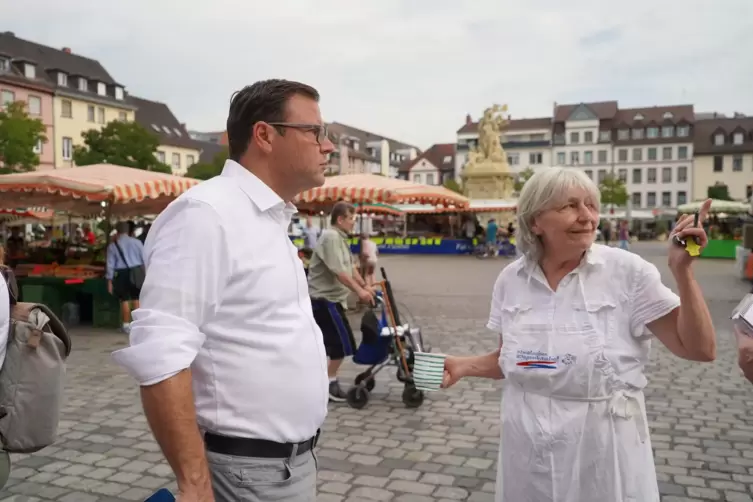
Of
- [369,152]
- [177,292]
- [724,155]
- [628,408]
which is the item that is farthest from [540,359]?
[369,152]

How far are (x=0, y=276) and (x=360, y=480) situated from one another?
9.24 feet

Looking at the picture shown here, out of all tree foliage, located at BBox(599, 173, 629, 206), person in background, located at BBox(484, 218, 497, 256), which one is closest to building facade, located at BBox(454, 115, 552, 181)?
tree foliage, located at BBox(599, 173, 629, 206)

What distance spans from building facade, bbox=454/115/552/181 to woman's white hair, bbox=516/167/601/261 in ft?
283

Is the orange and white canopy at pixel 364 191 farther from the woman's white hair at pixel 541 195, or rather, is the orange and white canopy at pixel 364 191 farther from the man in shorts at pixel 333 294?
the woman's white hair at pixel 541 195

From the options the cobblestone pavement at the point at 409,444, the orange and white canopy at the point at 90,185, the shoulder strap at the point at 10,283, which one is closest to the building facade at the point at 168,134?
the orange and white canopy at the point at 90,185

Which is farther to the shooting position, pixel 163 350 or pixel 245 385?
pixel 245 385

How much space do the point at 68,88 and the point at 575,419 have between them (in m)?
63.7

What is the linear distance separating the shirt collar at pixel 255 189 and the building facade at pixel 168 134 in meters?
71.4

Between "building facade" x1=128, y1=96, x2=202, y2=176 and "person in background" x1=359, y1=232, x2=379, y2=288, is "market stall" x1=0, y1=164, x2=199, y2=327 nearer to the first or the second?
"person in background" x1=359, y1=232, x2=379, y2=288

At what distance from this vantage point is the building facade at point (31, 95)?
5097 centimetres

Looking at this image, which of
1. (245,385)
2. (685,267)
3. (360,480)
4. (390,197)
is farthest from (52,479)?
(390,197)

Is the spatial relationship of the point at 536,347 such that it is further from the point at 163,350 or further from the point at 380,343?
the point at 380,343

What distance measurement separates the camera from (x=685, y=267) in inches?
83.9

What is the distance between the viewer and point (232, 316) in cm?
180
